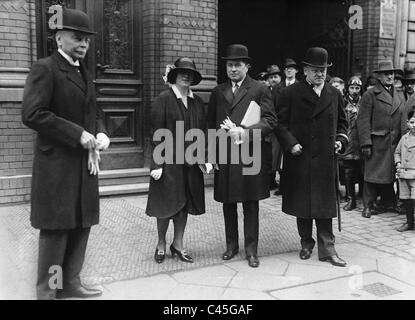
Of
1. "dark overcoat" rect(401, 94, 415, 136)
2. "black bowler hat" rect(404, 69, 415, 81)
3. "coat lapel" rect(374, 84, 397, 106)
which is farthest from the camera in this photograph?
"black bowler hat" rect(404, 69, 415, 81)

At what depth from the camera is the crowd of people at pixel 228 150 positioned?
3803 mm

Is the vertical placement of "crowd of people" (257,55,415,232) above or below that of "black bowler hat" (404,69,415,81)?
below

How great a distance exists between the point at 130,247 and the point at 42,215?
1.84 metres

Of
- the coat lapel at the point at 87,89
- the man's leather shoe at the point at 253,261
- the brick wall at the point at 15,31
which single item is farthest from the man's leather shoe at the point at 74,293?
the brick wall at the point at 15,31

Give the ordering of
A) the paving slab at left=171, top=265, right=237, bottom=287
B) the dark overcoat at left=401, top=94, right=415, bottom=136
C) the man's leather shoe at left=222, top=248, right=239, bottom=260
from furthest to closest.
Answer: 1. the dark overcoat at left=401, top=94, right=415, bottom=136
2. the man's leather shoe at left=222, top=248, right=239, bottom=260
3. the paving slab at left=171, top=265, right=237, bottom=287

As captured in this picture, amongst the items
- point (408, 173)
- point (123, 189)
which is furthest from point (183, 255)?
point (408, 173)

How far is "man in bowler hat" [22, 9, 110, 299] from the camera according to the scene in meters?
3.68

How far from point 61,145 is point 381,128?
15.7 feet

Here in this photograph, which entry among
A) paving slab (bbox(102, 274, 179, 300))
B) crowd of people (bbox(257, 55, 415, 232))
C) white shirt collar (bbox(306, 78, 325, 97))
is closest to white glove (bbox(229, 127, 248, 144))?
white shirt collar (bbox(306, 78, 325, 97))

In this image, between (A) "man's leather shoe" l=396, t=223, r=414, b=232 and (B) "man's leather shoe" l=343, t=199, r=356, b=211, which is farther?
(B) "man's leather shoe" l=343, t=199, r=356, b=211

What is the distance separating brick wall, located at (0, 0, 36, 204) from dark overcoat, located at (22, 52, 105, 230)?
336 cm

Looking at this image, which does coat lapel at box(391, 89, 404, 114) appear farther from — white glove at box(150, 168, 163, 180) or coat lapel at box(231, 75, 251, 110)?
white glove at box(150, 168, 163, 180)
